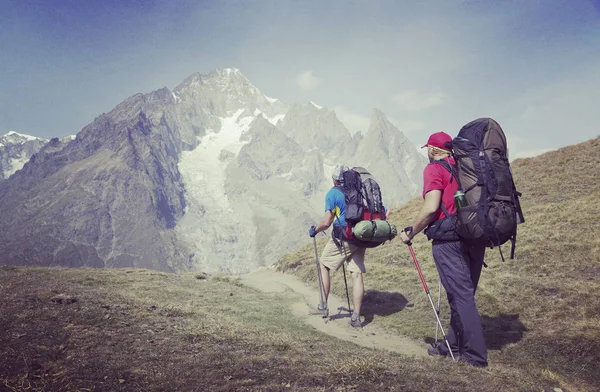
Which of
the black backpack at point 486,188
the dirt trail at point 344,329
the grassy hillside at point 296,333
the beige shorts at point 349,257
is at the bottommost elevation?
the dirt trail at point 344,329

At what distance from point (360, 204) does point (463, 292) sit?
3712 millimetres

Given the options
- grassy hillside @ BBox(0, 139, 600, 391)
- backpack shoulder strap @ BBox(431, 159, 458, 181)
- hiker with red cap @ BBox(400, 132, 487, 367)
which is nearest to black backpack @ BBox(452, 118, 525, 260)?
backpack shoulder strap @ BBox(431, 159, 458, 181)

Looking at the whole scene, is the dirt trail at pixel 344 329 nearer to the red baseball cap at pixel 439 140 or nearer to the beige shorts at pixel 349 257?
the beige shorts at pixel 349 257

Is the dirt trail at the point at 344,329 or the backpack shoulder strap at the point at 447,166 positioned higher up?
A: the backpack shoulder strap at the point at 447,166

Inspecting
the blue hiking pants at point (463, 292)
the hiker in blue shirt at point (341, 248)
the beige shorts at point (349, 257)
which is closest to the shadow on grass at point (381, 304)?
the hiker in blue shirt at point (341, 248)

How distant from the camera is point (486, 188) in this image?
6105 millimetres

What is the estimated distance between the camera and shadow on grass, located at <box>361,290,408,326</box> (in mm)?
11346

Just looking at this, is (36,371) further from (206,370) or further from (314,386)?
(314,386)

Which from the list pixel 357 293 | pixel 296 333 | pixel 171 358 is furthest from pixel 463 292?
pixel 171 358

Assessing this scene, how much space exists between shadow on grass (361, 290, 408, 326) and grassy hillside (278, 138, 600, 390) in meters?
0.03

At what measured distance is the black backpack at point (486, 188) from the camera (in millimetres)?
6027

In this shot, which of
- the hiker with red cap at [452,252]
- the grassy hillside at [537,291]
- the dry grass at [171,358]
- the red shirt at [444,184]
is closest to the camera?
the dry grass at [171,358]

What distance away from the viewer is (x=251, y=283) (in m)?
18.7

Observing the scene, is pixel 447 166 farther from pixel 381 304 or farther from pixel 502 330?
pixel 381 304
